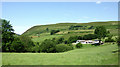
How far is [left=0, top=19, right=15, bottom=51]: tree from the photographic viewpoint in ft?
178

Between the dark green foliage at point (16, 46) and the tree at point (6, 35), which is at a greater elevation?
the tree at point (6, 35)

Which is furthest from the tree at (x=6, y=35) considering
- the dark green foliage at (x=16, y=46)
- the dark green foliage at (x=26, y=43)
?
the dark green foliage at (x=26, y=43)

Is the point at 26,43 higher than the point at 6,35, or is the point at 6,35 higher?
the point at 6,35

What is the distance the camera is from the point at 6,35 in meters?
54.1

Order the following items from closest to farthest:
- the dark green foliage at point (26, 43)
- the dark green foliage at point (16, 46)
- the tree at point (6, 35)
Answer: the tree at point (6, 35), the dark green foliage at point (16, 46), the dark green foliage at point (26, 43)

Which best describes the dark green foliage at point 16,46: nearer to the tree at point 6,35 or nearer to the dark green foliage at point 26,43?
the tree at point 6,35

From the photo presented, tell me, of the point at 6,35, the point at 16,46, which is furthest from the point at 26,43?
the point at 6,35

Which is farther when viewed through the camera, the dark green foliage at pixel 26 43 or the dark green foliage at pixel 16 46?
the dark green foliage at pixel 26 43

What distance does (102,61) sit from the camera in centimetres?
1554

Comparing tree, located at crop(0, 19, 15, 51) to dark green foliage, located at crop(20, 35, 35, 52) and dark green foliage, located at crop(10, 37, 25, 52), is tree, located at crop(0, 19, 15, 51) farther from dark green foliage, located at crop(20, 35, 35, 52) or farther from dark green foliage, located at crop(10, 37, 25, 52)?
dark green foliage, located at crop(20, 35, 35, 52)

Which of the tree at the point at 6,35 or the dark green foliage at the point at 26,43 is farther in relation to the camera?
the dark green foliage at the point at 26,43

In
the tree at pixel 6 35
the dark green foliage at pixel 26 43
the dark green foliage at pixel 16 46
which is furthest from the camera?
the dark green foliage at pixel 26 43

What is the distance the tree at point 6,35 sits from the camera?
54.2 meters

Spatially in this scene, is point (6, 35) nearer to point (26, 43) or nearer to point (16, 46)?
point (16, 46)
